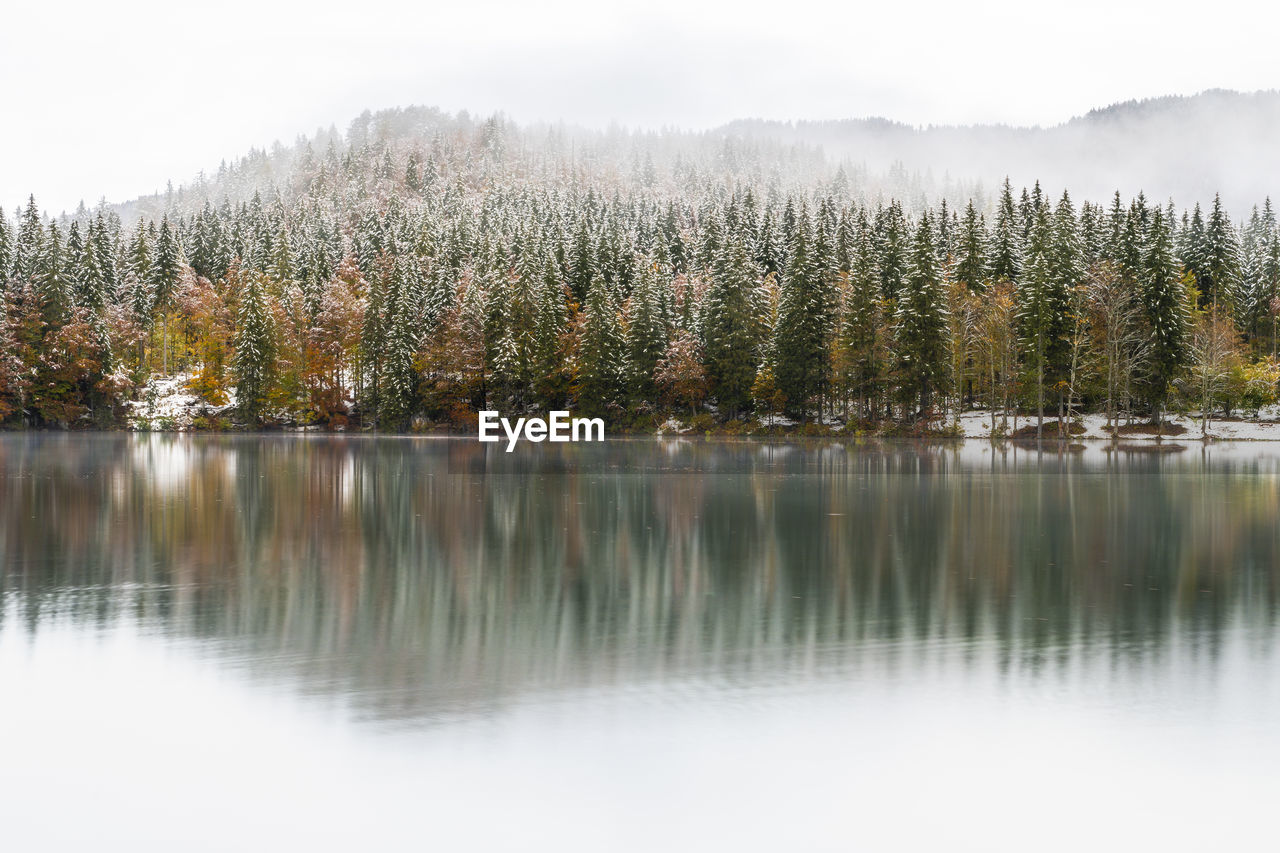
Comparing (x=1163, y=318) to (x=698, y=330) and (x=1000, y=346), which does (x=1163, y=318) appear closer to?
(x=1000, y=346)

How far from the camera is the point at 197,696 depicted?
1062 cm

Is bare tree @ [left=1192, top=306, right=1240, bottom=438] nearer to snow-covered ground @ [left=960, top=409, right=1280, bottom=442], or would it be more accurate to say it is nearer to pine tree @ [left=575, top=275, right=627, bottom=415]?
snow-covered ground @ [left=960, top=409, right=1280, bottom=442]

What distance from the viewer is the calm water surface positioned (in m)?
7.78

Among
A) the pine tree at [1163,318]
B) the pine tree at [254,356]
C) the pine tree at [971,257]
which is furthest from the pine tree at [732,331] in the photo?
the pine tree at [254,356]

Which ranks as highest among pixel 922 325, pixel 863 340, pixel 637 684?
pixel 922 325

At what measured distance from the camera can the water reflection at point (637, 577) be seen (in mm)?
11812

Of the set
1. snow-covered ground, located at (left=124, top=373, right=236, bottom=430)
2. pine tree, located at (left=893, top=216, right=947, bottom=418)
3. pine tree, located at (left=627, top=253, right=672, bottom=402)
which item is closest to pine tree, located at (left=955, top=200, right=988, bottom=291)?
pine tree, located at (left=893, top=216, right=947, bottom=418)

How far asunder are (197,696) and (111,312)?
10459 centimetres

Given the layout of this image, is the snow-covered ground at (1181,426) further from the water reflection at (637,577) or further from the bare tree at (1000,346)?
the water reflection at (637,577)

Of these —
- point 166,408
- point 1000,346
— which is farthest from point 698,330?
point 166,408

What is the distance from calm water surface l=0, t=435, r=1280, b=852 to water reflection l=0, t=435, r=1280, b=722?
0.10 metres

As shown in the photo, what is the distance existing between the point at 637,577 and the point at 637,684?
6409 mm

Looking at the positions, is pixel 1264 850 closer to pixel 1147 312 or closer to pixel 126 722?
pixel 126 722

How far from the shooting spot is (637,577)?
17156 millimetres
